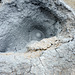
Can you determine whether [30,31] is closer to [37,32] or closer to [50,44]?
[37,32]

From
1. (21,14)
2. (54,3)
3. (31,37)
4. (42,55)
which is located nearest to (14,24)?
(21,14)

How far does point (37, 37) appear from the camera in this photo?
184 centimetres

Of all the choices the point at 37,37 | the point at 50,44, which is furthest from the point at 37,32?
the point at 50,44

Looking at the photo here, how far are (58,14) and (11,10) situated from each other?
763 mm

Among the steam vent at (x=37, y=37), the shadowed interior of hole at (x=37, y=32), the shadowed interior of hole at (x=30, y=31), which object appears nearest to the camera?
the steam vent at (x=37, y=37)

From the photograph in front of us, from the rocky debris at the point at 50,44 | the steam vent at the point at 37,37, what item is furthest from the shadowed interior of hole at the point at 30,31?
the rocky debris at the point at 50,44

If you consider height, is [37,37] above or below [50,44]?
below

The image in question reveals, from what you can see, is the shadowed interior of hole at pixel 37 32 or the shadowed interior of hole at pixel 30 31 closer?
the shadowed interior of hole at pixel 30 31

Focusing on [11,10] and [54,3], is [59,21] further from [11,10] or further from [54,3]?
[11,10]

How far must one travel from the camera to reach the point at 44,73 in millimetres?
944

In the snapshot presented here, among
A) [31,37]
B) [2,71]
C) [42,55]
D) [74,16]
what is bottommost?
[31,37]

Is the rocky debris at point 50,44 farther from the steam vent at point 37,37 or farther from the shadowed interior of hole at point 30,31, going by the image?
the shadowed interior of hole at point 30,31

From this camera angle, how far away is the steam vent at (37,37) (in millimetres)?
972

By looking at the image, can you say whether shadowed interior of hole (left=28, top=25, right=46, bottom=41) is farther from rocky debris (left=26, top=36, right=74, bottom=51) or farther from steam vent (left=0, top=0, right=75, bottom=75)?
rocky debris (left=26, top=36, right=74, bottom=51)
